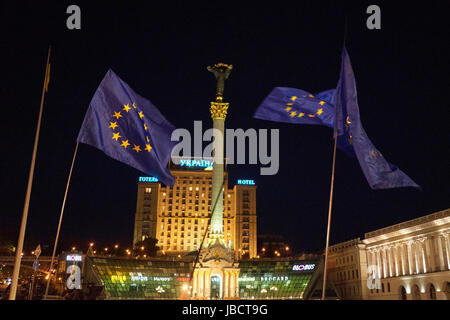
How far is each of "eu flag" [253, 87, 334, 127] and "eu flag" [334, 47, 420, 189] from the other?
2341 mm

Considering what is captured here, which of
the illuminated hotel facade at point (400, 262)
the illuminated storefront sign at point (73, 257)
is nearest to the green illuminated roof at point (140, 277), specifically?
the illuminated storefront sign at point (73, 257)

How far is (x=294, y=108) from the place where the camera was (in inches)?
984

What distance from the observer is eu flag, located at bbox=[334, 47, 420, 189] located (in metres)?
21.1

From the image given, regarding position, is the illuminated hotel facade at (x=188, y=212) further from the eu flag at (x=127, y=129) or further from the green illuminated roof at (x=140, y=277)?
the eu flag at (x=127, y=129)

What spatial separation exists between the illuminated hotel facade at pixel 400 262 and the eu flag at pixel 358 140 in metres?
62.4

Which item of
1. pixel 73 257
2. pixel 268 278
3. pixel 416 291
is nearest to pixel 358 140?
pixel 416 291

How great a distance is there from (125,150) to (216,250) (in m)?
71.3

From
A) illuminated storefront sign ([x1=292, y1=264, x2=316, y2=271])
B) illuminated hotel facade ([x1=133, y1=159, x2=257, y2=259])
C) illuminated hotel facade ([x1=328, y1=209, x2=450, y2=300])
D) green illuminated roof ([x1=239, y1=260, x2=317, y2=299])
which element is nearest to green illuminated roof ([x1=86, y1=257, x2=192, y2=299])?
green illuminated roof ([x1=239, y1=260, x2=317, y2=299])

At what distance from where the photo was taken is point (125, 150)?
74.5ft

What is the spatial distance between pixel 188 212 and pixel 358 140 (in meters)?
156

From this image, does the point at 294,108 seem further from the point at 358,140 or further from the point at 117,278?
the point at 117,278

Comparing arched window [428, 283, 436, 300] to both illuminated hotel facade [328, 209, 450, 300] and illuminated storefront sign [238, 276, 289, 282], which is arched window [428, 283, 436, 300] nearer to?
illuminated hotel facade [328, 209, 450, 300]

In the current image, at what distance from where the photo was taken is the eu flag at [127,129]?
21938 mm
